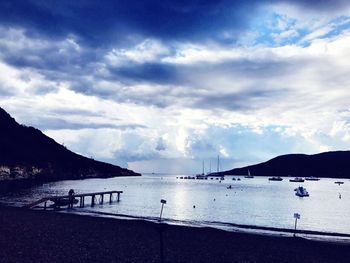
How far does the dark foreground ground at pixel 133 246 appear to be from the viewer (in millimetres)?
20344

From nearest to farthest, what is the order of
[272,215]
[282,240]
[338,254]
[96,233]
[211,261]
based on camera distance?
1. [211,261]
2. [338,254]
3. [96,233]
4. [282,240]
5. [272,215]

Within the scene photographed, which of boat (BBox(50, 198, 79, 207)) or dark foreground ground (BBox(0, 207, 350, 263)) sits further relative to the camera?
boat (BBox(50, 198, 79, 207))

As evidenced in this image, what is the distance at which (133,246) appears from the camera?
24000 millimetres

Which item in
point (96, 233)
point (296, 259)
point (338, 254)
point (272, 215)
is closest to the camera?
point (296, 259)

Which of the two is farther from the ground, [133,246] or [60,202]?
[60,202]

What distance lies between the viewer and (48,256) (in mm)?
19453

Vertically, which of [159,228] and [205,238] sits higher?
[159,228]

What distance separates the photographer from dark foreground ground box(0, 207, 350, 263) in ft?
66.7

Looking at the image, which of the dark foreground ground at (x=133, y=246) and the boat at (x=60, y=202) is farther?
the boat at (x=60, y=202)

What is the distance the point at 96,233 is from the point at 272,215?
42972 millimetres

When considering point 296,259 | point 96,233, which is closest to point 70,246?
point 96,233

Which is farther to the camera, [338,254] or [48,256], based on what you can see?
[338,254]

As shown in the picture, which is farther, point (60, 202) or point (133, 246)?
point (60, 202)

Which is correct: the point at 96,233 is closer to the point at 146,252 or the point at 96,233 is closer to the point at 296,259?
the point at 146,252
